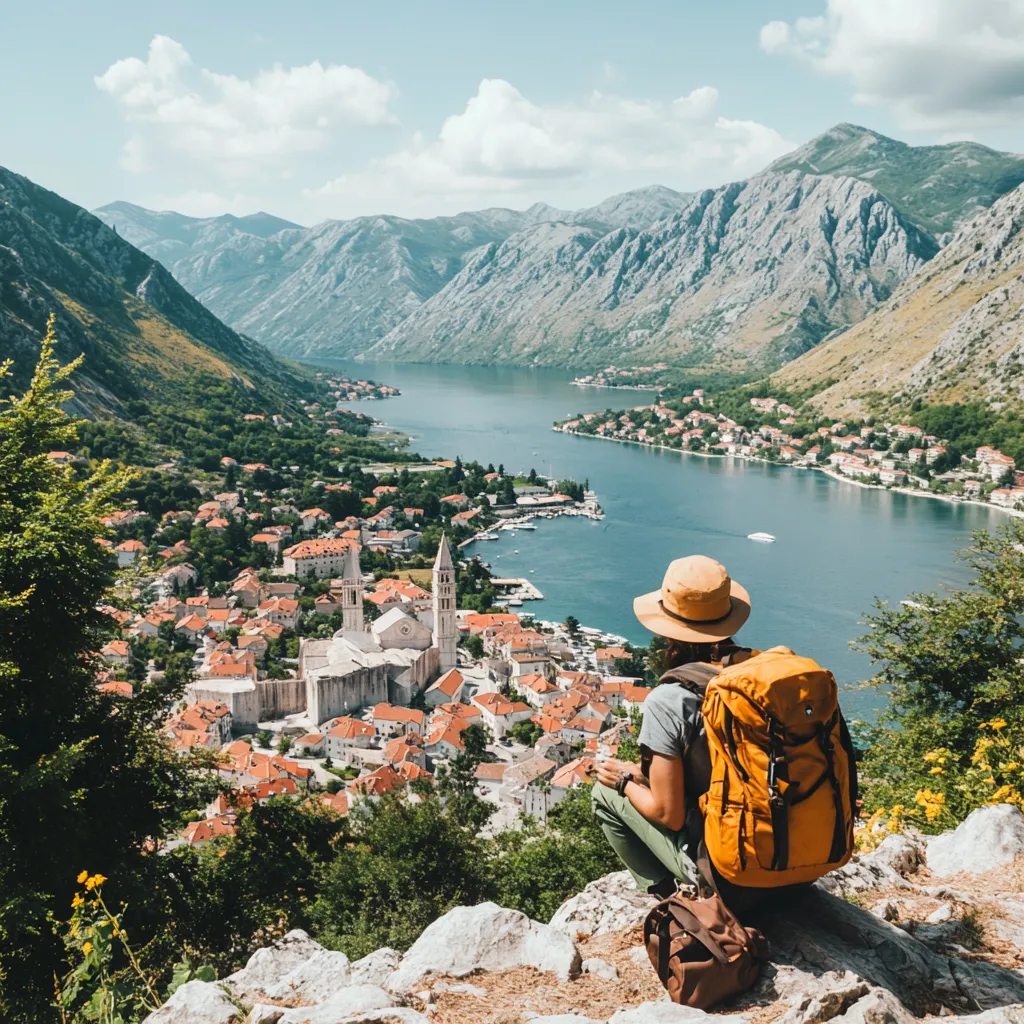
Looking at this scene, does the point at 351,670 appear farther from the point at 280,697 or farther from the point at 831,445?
the point at 831,445

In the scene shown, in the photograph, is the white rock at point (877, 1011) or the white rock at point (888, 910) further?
the white rock at point (888, 910)

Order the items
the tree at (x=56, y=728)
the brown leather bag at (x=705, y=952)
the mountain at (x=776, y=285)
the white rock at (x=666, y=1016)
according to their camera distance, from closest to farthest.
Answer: the white rock at (x=666, y=1016), the brown leather bag at (x=705, y=952), the tree at (x=56, y=728), the mountain at (x=776, y=285)

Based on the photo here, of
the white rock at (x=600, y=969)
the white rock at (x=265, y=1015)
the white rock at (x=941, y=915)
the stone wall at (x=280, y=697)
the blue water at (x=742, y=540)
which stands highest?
the white rock at (x=941, y=915)

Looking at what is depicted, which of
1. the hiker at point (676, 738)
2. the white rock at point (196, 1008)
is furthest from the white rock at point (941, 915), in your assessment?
the white rock at point (196, 1008)

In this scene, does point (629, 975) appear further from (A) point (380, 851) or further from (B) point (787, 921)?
(A) point (380, 851)

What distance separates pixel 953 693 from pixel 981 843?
169 inches

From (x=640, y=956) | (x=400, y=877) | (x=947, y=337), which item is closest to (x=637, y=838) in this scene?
(x=640, y=956)

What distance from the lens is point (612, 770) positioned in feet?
10.1

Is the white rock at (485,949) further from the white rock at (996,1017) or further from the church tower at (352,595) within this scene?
the church tower at (352,595)

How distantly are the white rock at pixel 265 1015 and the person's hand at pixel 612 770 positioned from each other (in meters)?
1.36

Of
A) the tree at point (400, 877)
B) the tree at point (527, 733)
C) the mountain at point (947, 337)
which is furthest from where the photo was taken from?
the mountain at point (947, 337)

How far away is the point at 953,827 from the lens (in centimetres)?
511

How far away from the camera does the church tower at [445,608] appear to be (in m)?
29.7

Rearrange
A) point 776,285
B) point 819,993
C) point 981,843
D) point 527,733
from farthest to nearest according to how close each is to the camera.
→ point 776,285 < point 527,733 < point 981,843 < point 819,993
